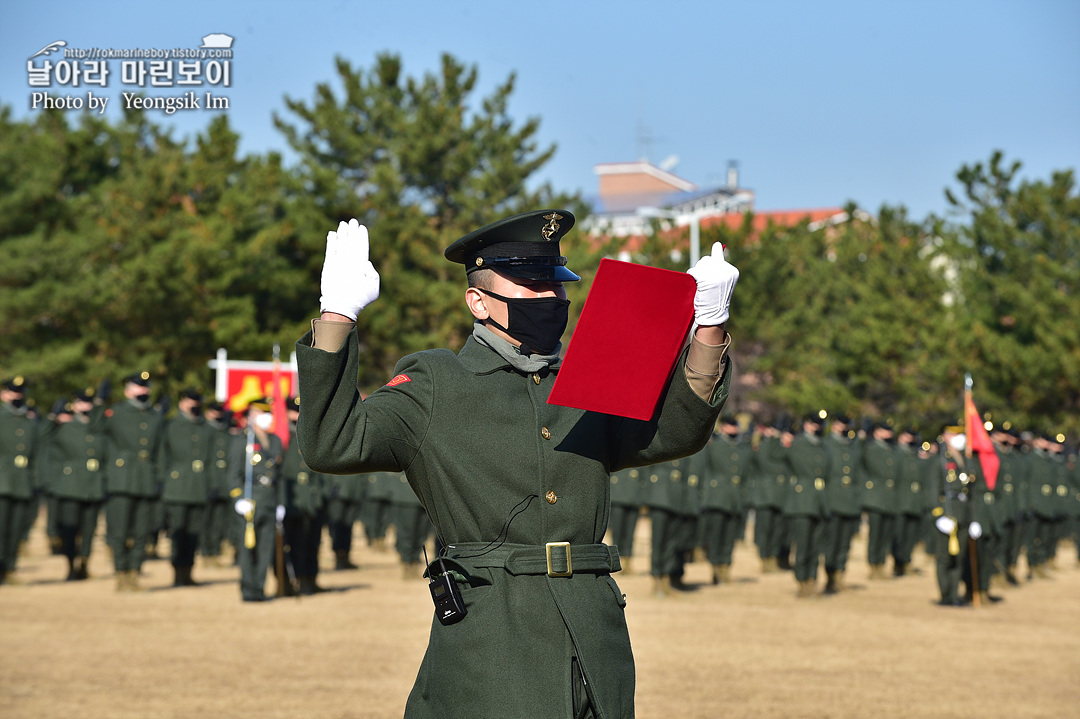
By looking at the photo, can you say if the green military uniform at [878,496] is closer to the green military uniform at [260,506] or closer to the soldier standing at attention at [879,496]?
the soldier standing at attention at [879,496]

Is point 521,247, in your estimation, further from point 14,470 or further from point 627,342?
point 14,470

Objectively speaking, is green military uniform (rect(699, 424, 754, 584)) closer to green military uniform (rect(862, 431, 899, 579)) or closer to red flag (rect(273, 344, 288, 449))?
green military uniform (rect(862, 431, 899, 579))

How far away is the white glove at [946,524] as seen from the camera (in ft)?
49.1

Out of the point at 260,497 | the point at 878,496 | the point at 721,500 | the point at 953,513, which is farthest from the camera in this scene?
the point at 878,496

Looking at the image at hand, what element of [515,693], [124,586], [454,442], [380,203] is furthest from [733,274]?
[380,203]

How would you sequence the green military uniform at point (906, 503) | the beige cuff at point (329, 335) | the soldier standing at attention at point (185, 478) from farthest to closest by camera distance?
the green military uniform at point (906, 503) < the soldier standing at attention at point (185, 478) < the beige cuff at point (329, 335)

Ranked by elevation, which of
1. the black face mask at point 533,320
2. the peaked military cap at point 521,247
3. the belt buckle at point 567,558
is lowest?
the belt buckle at point 567,558

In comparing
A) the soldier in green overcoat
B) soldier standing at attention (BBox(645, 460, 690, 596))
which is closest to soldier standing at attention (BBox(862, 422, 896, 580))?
the soldier in green overcoat

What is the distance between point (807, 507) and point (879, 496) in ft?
9.95

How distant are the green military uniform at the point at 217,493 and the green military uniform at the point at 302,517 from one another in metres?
0.65

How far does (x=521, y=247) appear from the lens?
3.74 m

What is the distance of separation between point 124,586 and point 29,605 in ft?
5.36

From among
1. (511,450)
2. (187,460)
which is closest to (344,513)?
(187,460)

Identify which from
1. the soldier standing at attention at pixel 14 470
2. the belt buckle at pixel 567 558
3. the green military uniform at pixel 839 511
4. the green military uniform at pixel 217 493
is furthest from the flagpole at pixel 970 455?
the belt buckle at pixel 567 558
